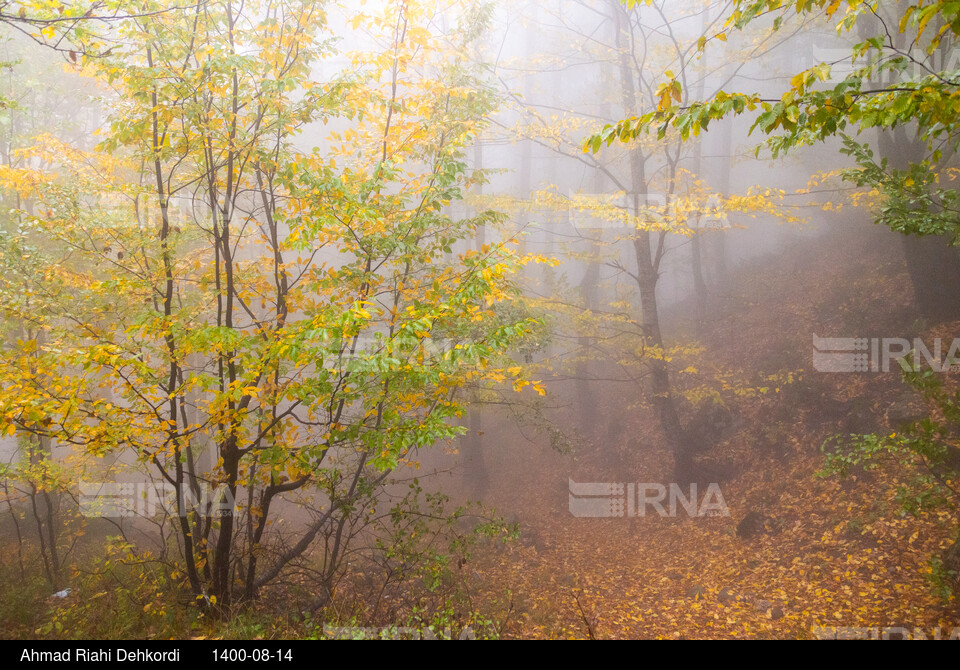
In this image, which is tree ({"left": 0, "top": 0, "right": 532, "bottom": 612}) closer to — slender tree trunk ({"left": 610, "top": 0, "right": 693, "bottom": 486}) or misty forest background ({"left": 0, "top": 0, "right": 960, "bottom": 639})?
misty forest background ({"left": 0, "top": 0, "right": 960, "bottom": 639})

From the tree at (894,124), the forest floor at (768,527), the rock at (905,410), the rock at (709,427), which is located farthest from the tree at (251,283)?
the rock at (905,410)

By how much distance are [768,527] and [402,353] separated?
7543mm

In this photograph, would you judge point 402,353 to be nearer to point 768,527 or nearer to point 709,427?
point 768,527

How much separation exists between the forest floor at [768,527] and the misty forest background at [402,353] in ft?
0.20

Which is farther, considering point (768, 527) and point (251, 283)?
point (768, 527)

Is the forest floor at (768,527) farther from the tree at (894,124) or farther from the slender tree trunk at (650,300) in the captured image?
the slender tree trunk at (650,300)

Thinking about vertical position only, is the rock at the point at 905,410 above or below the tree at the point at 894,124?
below

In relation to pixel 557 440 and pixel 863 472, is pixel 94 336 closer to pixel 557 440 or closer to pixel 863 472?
pixel 557 440

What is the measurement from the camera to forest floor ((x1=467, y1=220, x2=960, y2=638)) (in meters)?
6.46

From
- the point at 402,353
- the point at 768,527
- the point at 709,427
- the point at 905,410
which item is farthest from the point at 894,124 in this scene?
the point at 709,427

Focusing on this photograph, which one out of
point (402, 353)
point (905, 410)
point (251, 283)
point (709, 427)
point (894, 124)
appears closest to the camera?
point (894, 124)

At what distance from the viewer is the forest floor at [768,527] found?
646cm

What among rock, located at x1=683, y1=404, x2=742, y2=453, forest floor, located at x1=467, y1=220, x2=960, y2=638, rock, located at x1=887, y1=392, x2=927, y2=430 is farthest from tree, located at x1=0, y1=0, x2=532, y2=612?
rock, located at x1=887, y1=392, x2=927, y2=430

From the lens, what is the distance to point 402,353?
15.4 ft
